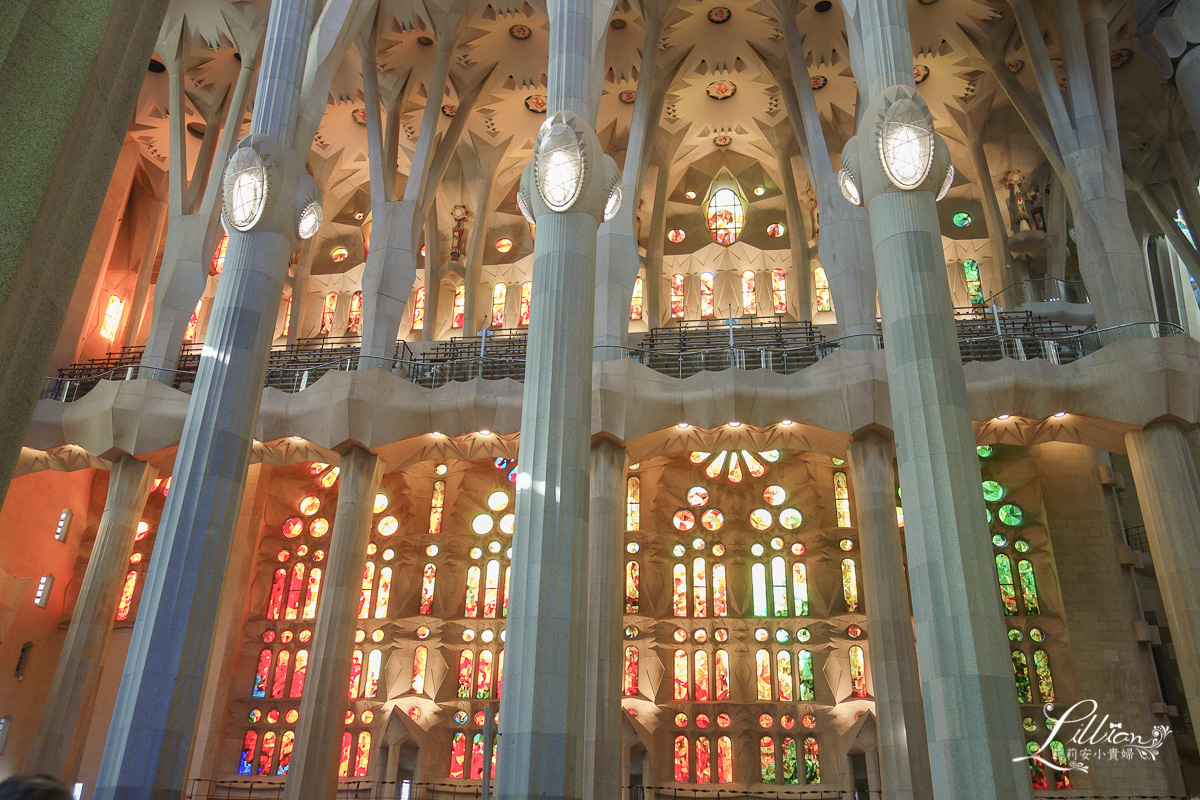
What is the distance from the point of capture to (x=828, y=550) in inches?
920

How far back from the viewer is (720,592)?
23578mm

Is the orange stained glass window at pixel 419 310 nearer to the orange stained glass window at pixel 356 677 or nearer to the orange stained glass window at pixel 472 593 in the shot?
the orange stained glass window at pixel 472 593

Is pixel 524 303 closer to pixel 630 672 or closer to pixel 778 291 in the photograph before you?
pixel 778 291

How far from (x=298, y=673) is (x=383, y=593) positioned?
299 centimetres

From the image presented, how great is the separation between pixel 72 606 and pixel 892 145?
23222 mm

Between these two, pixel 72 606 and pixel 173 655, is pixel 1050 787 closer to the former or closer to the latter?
pixel 173 655

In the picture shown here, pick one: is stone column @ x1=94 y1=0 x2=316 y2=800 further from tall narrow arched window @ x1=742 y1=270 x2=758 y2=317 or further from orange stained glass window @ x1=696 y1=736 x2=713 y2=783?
tall narrow arched window @ x1=742 y1=270 x2=758 y2=317

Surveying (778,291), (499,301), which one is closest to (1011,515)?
(778,291)

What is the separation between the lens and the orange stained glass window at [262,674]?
2377 cm

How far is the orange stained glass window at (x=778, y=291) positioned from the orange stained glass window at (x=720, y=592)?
8514 millimetres

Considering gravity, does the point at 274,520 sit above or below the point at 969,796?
above

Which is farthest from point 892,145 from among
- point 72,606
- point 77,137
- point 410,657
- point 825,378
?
point 72,606

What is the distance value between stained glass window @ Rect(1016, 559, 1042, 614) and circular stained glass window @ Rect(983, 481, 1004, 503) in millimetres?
1671

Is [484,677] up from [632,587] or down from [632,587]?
down
